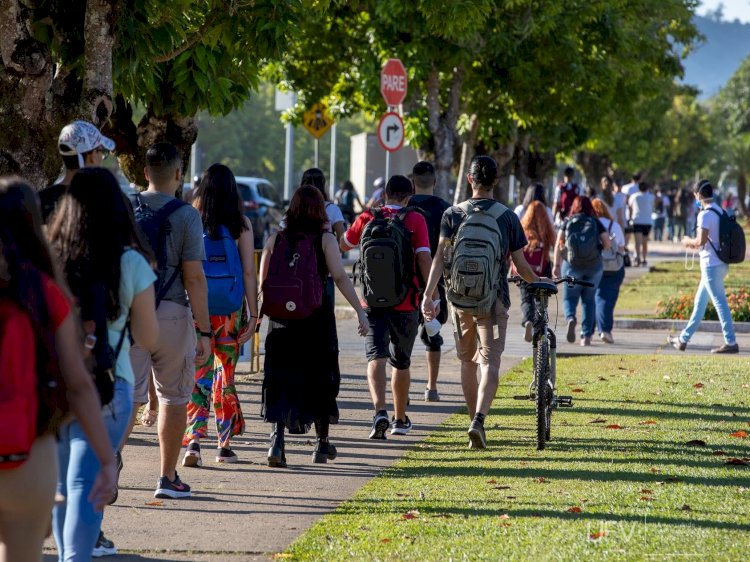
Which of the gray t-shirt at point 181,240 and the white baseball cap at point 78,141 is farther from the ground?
the white baseball cap at point 78,141

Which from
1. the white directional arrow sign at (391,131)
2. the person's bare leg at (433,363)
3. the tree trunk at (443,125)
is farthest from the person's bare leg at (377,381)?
the tree trunk at (443,125)

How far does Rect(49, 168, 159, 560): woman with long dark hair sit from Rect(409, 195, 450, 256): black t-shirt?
5.85 m

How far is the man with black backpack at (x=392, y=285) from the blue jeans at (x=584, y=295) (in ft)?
19.0

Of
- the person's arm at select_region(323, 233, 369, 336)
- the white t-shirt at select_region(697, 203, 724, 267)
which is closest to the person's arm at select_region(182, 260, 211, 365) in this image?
the person's arm at select_region(323, 233, 369, 336)

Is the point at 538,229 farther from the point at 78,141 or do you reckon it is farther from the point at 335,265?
the point at 78,141

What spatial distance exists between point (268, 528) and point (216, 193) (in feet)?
7.80

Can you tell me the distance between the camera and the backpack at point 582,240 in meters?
15.1

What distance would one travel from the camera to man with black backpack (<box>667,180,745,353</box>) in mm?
14602

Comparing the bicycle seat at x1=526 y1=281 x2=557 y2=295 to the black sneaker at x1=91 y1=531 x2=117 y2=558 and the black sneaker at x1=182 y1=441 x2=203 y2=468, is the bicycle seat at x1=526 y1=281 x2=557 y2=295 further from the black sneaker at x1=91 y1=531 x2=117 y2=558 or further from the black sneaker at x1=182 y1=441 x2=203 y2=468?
the black sneaker at x1=91 y1=531 x2=117 y2=558

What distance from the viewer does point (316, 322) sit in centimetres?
845

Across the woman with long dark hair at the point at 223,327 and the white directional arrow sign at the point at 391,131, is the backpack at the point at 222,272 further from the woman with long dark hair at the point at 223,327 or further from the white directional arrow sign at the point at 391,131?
the white directional arrow sign at the point at 391,131

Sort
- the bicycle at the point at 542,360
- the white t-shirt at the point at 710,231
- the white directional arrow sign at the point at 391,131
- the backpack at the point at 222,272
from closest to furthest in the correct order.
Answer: the backpack at the point at 222,272 → the bicycle at the point at 542,360 → the white t-shirt at the point at 710,231 → the white directional arrow sign at the point at 391,131

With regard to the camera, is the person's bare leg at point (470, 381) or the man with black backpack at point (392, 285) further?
the person's bare leg at point (470, 381)

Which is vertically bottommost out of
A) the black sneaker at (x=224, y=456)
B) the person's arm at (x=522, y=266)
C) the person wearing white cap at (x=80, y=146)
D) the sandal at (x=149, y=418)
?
the black sneaker at (x=224, y=456)
